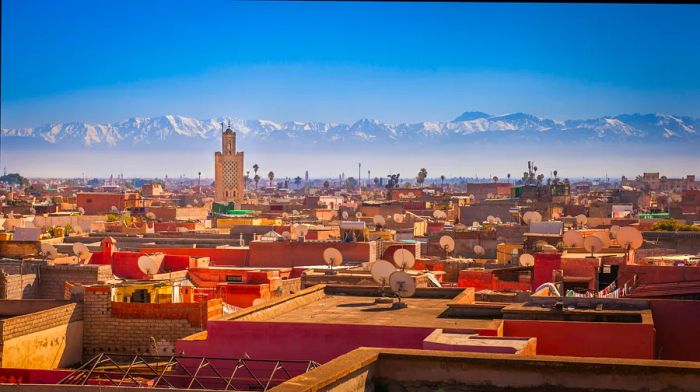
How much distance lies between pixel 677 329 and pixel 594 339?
143 cm

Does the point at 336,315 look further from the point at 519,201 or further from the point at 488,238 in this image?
the point at 519,201

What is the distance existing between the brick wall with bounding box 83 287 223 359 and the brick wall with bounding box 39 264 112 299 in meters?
4.53

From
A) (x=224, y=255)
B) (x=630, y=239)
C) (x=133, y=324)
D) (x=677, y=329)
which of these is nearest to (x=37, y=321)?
(x=133, y=324)

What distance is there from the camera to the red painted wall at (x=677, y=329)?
10.9 meters

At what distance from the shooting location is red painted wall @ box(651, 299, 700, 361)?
1088cm

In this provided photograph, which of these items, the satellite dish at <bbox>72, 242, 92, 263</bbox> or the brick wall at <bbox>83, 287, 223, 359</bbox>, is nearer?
the brick wall at <bbox>83, 287, 223, 359</bbox>

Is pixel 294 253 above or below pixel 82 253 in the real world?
below

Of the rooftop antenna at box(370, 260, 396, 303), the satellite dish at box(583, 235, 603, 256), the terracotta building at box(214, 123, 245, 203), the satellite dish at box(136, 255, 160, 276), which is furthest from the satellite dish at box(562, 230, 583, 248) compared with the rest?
the terracotta building at box(214, 123, 245, 203)

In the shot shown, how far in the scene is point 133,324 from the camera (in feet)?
47.3

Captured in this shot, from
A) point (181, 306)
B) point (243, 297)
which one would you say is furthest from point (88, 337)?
point (243, 297)

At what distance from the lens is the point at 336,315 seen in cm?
1201

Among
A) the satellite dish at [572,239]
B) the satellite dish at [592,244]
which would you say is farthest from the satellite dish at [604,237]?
the satellite dish at [592,244]

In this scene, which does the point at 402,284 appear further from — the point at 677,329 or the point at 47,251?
the point at 47,251

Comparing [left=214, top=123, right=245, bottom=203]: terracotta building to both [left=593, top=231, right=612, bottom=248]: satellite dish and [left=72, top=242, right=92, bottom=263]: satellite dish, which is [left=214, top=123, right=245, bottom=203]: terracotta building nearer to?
[left=593, top=231, right=612, bottom=248]: satellite dish
